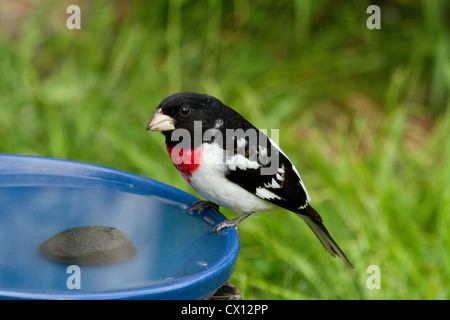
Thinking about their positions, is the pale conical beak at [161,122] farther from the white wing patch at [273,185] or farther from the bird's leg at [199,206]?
the white wing patch at [273,185]

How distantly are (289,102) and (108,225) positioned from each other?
238cm

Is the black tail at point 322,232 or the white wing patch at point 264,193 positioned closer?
the white wing patch at point 264,193

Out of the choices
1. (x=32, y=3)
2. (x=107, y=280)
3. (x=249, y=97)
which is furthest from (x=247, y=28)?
(x=107, y=280)

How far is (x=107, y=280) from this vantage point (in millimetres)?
1334

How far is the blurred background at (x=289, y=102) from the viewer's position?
2.62m

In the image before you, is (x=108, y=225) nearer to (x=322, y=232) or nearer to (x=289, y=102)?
(x=322, y=232)

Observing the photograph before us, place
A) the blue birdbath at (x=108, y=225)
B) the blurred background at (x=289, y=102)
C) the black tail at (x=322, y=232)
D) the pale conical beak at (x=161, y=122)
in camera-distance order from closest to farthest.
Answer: the blue birdbath at (x=108, y=225) < the pale conical beak at (x=161, y=122) < the black tail at (x=322, y=232) < the blurred background at (x=289, y=102)

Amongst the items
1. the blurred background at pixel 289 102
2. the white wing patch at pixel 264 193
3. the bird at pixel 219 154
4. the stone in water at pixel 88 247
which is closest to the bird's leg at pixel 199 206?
the bird at pixel 219 154

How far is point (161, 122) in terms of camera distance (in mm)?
1718

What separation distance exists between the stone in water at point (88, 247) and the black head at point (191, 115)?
1.10 feet

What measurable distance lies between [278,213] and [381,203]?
1.45 feet

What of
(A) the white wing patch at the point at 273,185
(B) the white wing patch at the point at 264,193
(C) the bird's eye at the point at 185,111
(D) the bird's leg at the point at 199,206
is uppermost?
(C) the bird's eye at the point at 185,111

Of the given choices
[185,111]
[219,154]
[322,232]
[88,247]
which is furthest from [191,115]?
[322,232]
